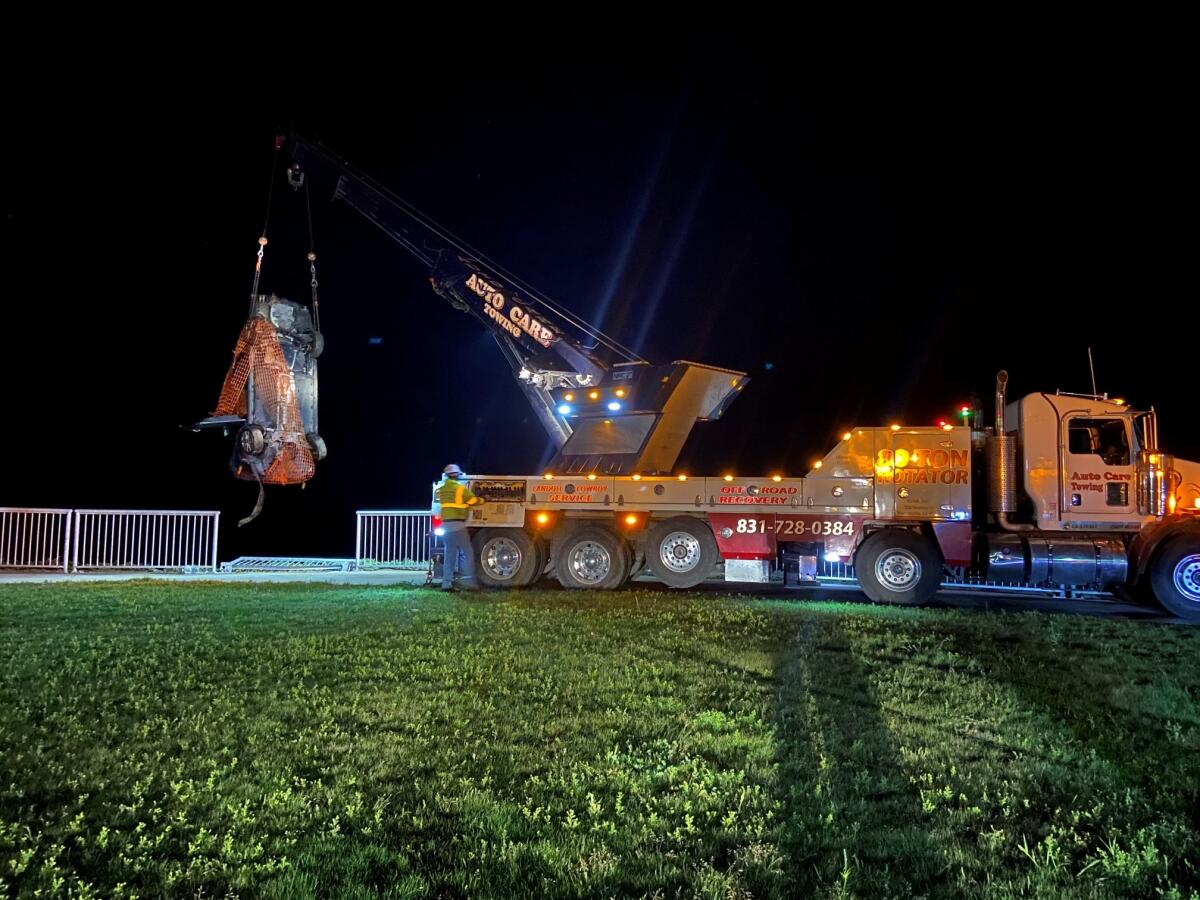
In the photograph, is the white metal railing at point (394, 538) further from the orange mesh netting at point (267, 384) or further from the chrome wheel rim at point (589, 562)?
the chrome wheel rim at point (589, 562)

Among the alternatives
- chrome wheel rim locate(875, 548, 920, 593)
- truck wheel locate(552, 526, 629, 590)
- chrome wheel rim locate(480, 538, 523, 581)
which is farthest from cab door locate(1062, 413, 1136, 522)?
chrome wheel rim locate(480, 538, 523, 581)

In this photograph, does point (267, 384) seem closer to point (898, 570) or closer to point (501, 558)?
point (501, 558)

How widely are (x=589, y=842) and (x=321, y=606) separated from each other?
8614mm

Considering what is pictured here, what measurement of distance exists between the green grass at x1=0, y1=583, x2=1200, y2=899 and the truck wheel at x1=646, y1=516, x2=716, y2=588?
5.95 metres

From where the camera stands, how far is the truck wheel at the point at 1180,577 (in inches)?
484

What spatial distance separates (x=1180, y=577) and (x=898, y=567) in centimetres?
384

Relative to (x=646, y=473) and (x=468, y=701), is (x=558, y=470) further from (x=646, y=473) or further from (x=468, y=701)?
(x=468, y=701)

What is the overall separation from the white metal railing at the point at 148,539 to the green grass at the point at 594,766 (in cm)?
1068

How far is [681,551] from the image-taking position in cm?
1471

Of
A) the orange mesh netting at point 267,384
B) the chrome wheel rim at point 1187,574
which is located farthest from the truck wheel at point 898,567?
the orange mesh netting at point 267,384

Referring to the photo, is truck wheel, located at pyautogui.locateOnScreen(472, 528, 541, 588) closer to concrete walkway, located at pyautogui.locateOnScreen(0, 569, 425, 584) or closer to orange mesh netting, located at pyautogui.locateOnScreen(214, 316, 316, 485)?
concrete walkway, located at pyautogui.locateOnScreen(0, 569, 425, 584)

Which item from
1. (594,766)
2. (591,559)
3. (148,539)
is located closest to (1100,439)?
(591,559)

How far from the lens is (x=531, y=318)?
693 inches

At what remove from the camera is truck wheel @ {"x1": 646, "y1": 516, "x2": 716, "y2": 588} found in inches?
575
